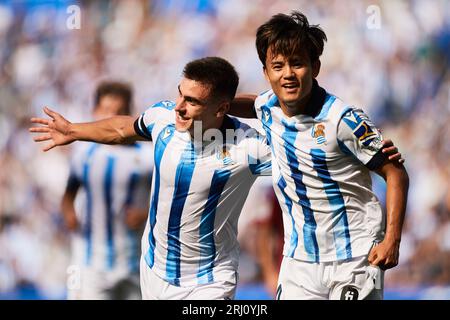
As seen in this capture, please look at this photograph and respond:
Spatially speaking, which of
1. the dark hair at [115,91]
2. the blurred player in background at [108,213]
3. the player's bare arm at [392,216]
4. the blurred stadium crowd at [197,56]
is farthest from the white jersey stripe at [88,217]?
the player's bare arm at [392,216]

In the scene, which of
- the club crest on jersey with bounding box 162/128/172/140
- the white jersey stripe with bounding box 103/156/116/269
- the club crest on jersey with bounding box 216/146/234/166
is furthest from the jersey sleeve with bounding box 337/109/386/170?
the white jersey stripe with bounding box 103/156/116/269

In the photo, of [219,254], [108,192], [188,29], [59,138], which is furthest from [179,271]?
[188,29]

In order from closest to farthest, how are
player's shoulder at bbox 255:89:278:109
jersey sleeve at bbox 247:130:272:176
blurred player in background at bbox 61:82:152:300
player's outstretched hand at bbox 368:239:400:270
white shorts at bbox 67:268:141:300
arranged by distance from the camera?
player's outstretched hand at bbox 368:239:400:270, player's shoulder at bbox 255:89:278:109, jersey sleeve at bbox 247:130:272:176, white shorts at bbox 67:268:141:300, blurred player in background at bbox 61:82:152:300

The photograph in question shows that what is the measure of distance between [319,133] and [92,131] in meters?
1.38

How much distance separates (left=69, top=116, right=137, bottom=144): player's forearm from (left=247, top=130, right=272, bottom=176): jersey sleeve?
2.24ft

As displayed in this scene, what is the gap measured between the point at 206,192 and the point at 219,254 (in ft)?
1.15

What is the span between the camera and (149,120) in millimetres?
5434

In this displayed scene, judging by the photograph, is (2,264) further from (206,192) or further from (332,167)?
(332,167)

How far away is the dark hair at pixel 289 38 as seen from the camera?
16.0 ft

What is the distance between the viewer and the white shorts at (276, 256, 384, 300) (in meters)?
4.82

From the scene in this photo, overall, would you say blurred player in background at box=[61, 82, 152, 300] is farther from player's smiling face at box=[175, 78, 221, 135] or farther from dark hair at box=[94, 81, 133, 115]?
player's smiling face at box=[175, 78, 221, 135]

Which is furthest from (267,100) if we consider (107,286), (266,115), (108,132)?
(107,286)

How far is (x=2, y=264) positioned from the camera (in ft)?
25.3

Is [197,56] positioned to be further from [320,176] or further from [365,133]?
[365,133]
